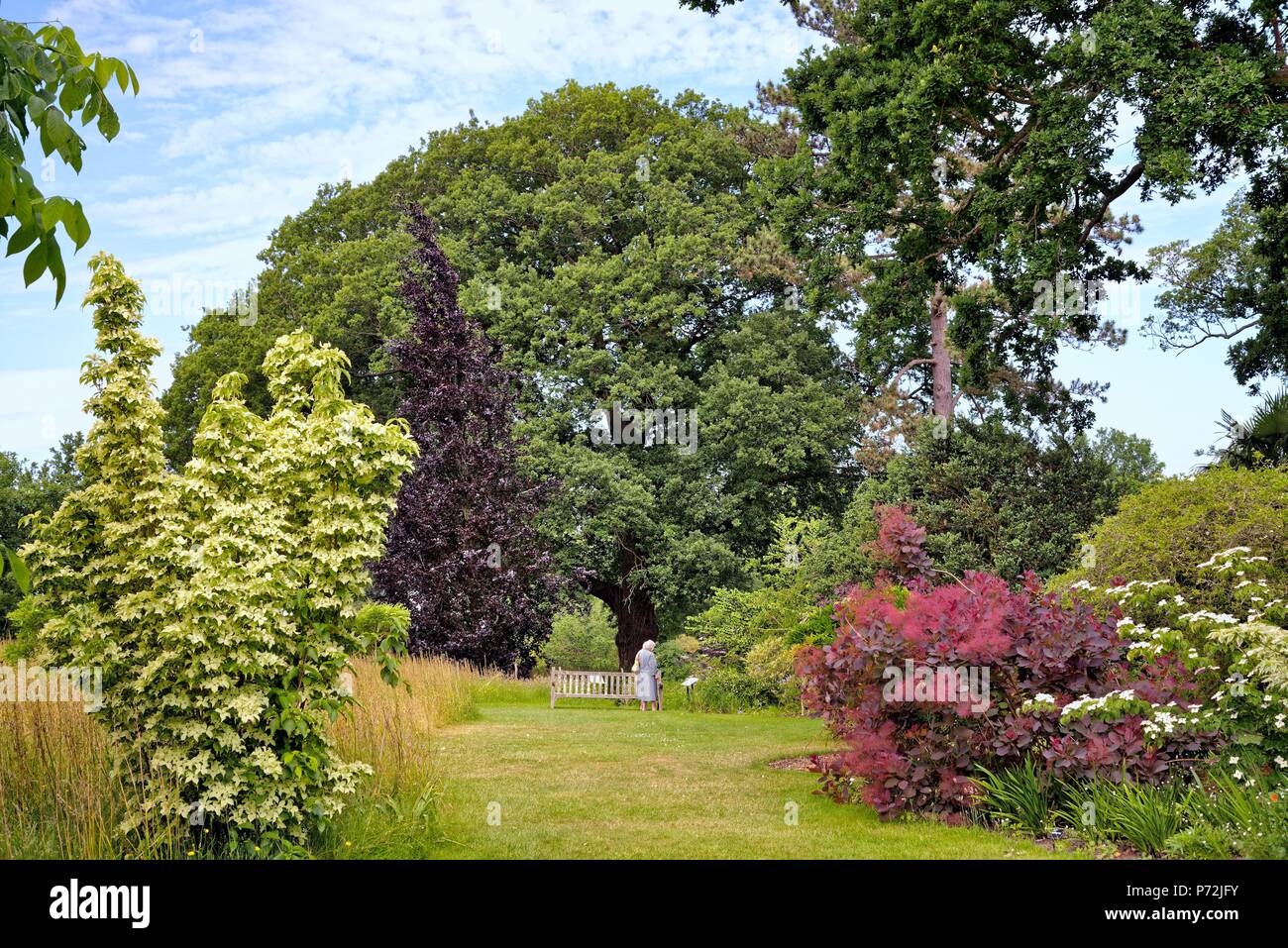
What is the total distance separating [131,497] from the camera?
274 inches

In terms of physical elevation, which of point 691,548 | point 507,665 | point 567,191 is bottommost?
point 507,665

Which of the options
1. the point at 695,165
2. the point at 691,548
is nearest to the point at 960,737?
the point at 691,548

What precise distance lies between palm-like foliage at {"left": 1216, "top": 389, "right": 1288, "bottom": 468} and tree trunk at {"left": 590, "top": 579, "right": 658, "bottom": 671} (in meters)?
13.6

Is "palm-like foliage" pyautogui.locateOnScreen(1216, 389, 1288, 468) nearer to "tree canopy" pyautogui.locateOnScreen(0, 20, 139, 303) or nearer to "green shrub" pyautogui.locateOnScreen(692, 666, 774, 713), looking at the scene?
"green shrub" pyautogui.locateOnScreen(692, 666, 774, 713)

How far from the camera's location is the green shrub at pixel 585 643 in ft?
108

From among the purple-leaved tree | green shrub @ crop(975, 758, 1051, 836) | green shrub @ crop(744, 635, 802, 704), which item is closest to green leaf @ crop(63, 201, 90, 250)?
green shrub @ crop(975, 758, 1051, 836)

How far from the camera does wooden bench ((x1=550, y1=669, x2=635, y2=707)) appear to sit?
18828 mm

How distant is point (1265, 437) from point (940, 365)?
7.98 m

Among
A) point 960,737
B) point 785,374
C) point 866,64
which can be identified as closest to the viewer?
point 960,737

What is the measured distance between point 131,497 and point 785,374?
64.4 feet

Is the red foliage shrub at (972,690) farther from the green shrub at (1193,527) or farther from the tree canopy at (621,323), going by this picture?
the tree canopy at (621,323)

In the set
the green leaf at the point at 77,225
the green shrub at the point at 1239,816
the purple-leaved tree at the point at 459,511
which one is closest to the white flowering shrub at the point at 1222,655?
the green shrub at the point at 1239,816
